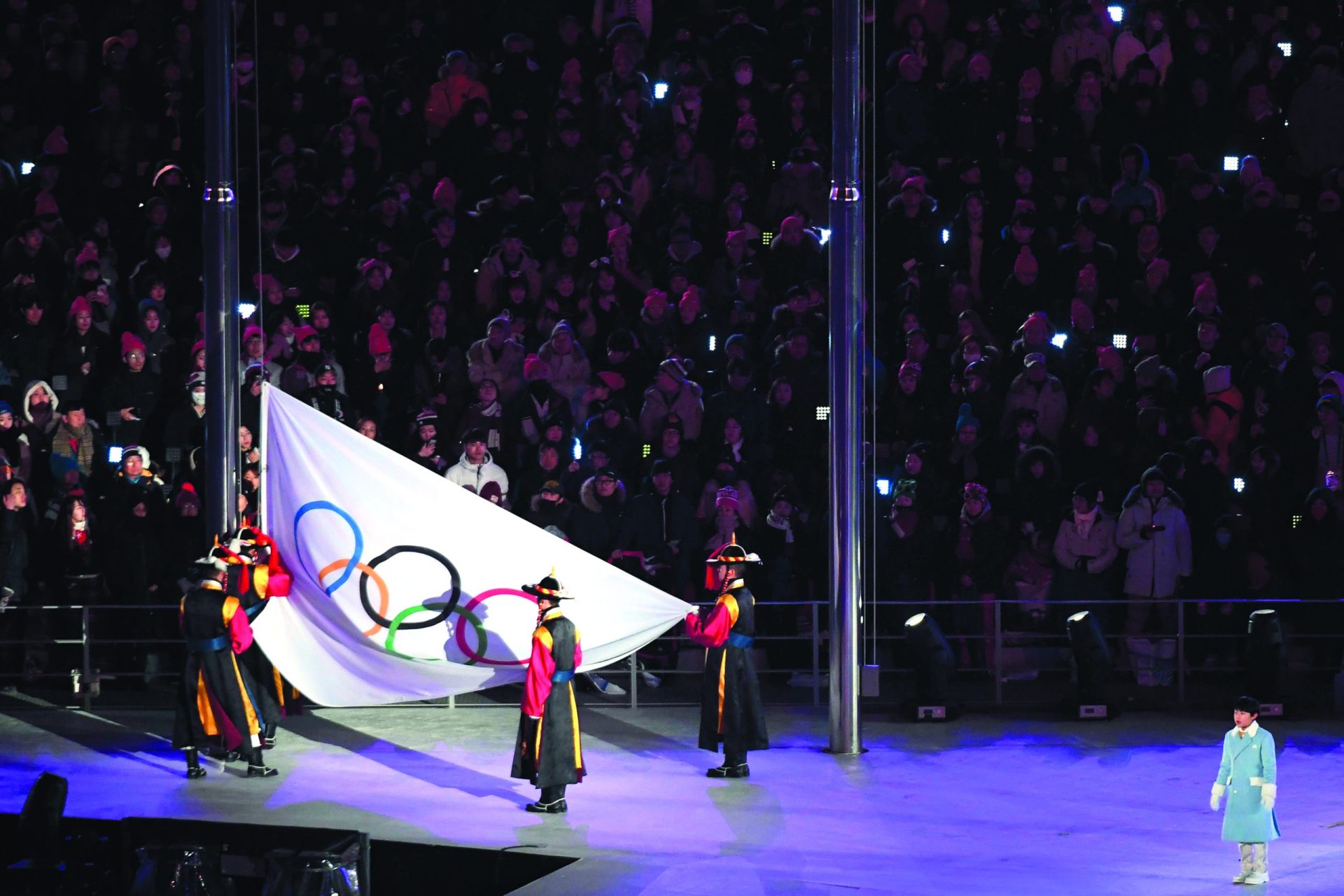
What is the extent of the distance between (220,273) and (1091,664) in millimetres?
7860

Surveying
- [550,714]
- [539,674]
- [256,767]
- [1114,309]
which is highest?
[1114,309]

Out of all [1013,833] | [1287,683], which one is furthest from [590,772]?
[1287,683]

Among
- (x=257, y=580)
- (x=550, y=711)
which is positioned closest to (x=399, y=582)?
(x=257, y=580)

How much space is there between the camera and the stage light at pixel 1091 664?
16328 millimetres

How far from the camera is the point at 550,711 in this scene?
1349cm

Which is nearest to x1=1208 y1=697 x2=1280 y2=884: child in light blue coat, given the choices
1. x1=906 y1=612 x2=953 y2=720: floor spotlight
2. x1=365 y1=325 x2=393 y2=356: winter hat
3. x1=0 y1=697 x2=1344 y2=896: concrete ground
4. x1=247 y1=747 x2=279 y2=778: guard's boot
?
x1=0 y1=697 x2=1344 y2=896: concrete ground

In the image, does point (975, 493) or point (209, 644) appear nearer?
point (209, 644)

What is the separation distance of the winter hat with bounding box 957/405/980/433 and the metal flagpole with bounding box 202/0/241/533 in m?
6.70

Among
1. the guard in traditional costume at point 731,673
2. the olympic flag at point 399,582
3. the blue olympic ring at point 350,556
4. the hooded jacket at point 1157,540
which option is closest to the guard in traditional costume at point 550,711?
the olympic flag at point 399,582

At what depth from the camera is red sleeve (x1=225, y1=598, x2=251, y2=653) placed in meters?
14.5

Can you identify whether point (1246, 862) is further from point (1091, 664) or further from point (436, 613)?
point (436, 613)

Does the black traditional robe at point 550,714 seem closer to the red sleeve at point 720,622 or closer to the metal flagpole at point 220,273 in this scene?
the red sleeve at point 720,622

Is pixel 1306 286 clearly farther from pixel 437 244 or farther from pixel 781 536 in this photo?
pixel 437 244

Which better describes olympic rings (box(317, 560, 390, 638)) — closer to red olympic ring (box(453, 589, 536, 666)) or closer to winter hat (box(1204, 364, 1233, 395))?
red olympic ring (box(453, 589, 536, 666))
